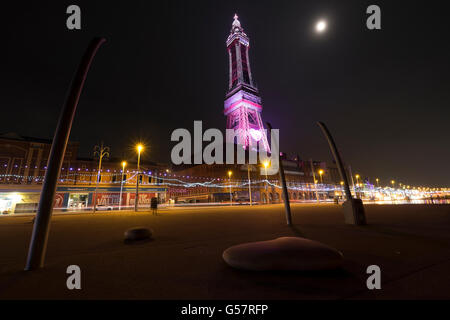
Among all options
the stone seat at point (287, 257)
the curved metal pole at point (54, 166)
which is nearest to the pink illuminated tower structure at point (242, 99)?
the curved metal pole at point (54, 166)

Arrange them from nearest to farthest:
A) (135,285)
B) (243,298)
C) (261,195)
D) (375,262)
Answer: (243,298) < (135,285) < (375,262) < (261,195)

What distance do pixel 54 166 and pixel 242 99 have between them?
78119mm

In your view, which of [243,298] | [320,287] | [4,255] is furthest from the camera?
[4,255]

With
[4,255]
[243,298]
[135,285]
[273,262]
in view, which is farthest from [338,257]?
[4,255]

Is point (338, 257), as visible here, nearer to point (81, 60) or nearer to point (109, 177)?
point (81, 60)

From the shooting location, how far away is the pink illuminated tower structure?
7556 centimetres

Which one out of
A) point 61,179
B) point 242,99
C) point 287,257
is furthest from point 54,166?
point 242,99

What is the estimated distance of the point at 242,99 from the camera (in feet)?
253

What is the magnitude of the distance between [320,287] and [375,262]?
1.78m

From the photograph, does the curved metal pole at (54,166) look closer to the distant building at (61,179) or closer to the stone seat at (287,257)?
the stone seat at (287,257)

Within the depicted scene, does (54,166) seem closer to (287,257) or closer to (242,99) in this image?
(287,257)

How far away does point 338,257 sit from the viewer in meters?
2.99

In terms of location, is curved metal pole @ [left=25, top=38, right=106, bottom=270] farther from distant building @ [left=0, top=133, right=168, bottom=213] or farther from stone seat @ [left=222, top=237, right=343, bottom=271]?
distant building @ [left=0, top=133, right=168, bottom=213]

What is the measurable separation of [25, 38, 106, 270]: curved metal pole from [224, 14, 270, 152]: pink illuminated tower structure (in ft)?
218
